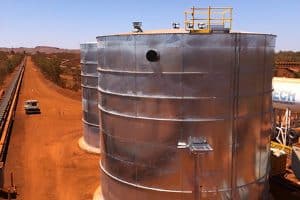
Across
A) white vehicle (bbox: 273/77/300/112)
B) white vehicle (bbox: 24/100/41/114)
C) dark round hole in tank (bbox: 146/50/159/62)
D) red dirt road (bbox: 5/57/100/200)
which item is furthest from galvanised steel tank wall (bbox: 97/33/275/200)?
white vehicle (bbox: 24/100/41/114)

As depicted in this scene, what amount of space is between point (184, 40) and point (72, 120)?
26.7m

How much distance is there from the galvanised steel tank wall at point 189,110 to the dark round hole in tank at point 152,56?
0.08 m

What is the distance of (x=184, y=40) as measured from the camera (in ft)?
38.9

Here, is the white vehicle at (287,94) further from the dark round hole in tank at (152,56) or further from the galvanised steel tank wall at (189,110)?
the dark round hole in tank at (152,56)

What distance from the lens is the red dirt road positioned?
65.0 feet


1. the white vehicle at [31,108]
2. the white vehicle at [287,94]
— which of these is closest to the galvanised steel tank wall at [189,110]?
the white vehicle at [287,94]

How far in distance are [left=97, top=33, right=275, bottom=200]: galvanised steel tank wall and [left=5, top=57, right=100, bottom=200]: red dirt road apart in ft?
23.3

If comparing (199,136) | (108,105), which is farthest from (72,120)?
(199,136)

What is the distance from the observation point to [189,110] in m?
12.3

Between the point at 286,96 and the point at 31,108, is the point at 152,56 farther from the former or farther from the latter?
the point at 31,108

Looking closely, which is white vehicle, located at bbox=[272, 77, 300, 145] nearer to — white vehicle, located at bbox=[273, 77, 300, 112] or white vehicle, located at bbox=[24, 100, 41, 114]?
white vehicle, located at bbox=[273, 77, 300, 112]

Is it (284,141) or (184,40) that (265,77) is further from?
(284,141)

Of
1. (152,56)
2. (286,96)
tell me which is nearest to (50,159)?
(152,56)

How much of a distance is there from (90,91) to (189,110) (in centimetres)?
1392
